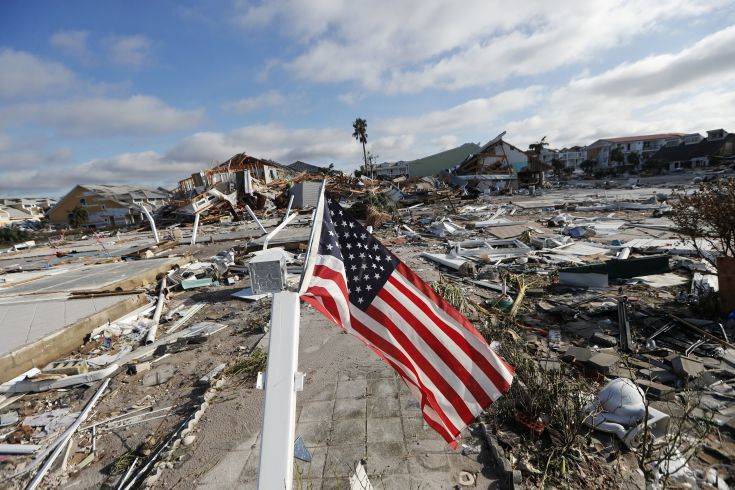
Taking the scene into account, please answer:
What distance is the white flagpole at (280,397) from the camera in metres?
1.77

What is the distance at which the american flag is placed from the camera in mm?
2691

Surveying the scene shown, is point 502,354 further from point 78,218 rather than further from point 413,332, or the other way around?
point 78,218

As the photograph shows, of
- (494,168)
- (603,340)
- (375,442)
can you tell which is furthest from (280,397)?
(494,168)

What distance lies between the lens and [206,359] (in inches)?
244

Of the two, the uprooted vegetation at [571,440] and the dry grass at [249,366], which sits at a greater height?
the dry grass at [249,366]

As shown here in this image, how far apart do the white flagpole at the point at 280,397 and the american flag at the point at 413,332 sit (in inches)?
21.3

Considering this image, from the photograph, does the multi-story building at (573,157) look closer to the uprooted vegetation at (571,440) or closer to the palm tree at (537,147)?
the palm tree at (537,147)

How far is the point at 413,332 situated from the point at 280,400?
1.24m

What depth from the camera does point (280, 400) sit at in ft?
6.22

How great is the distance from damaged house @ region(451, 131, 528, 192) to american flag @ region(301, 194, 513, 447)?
38548 millimetres

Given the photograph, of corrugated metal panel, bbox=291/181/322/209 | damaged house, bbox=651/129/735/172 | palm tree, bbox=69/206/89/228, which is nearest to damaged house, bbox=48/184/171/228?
palm tree, bbox=69/206/89/228

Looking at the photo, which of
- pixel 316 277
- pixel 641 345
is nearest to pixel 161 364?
pixel 316 277

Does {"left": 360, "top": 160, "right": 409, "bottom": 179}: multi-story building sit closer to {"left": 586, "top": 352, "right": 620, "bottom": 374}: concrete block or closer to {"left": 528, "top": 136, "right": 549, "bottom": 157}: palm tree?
{"left": 528, "top": 136, "right": 549, "bottom": 157}: palm tree

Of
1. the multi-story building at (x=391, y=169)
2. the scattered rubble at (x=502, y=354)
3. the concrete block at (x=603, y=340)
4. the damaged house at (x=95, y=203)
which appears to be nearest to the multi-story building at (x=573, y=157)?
the multi-story building at (x=391, y=169)
